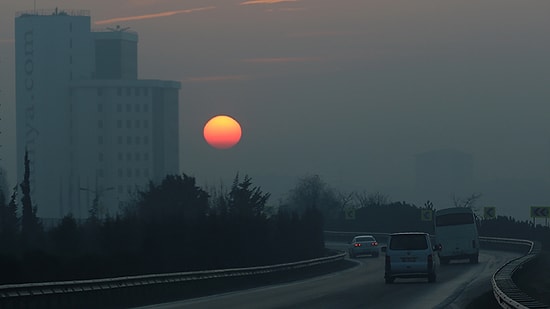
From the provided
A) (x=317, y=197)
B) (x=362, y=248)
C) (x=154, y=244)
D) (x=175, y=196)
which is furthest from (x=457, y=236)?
(x=317, y=197)

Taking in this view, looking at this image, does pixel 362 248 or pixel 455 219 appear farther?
pixel 362 248

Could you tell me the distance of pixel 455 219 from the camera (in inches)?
2667

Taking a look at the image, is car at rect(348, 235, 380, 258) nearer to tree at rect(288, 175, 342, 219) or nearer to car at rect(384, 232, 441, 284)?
car at rect(384, 232, 441, 284)

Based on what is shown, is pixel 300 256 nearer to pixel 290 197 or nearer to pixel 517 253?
pixel 517 253

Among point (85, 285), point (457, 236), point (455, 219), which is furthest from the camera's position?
point (455, 219)

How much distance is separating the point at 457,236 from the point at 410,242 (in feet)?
75.3

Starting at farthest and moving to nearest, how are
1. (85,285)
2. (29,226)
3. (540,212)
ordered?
(540,212) → (29,226) → (85,285)

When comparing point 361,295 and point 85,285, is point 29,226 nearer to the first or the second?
point 361,295

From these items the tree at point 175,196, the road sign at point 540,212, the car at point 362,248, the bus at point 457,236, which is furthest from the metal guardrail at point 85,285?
the road sign at point 540,212

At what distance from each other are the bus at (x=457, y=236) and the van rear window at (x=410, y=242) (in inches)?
857

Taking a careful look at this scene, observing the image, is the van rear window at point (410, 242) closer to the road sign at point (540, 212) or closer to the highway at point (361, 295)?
the highway at point (361, 295)

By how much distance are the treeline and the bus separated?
30.2 feet

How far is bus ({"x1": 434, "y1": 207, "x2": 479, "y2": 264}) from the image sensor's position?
66.1 metres

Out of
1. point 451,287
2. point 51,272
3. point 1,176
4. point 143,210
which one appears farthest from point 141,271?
point 1,176
